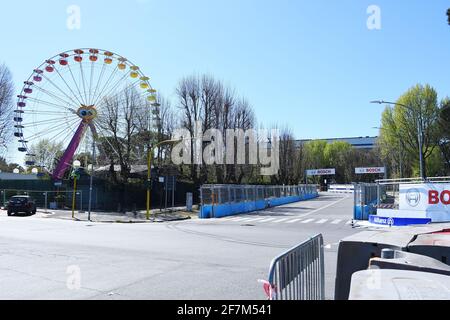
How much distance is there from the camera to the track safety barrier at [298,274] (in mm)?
4191

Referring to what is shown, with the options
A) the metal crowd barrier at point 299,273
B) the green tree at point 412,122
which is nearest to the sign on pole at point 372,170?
the green tree at point 412,122

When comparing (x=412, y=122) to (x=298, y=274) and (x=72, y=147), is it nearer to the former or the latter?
(x=72, y=147)

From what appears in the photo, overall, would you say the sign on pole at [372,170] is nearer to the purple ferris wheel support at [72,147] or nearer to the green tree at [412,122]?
the green tree at [412,122]

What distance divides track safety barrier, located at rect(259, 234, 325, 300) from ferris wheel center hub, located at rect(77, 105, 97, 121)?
122ft

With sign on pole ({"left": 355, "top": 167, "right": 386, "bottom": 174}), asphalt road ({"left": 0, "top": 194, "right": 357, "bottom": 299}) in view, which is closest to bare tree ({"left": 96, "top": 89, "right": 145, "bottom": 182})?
asphalt road ({"left": 0, "top": 194, "right": 357, "bottom": 299})

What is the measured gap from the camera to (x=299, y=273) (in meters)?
4.97

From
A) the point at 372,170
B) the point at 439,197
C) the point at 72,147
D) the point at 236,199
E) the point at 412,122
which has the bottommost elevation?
the point at 236,199

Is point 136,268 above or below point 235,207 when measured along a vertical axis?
above

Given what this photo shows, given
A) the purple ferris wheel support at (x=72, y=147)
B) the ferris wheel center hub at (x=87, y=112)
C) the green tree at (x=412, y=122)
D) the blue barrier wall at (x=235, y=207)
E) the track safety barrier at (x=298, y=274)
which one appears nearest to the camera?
the track safety barrier at (x=298, y=274)

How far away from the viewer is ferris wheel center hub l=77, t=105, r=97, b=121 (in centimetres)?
4009

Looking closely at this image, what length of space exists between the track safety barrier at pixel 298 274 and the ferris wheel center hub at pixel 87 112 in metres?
37.1

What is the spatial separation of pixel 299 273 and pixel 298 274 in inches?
1.8

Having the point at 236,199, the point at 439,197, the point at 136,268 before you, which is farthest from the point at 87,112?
the point at 136,268

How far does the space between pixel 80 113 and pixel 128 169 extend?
7415 mm
